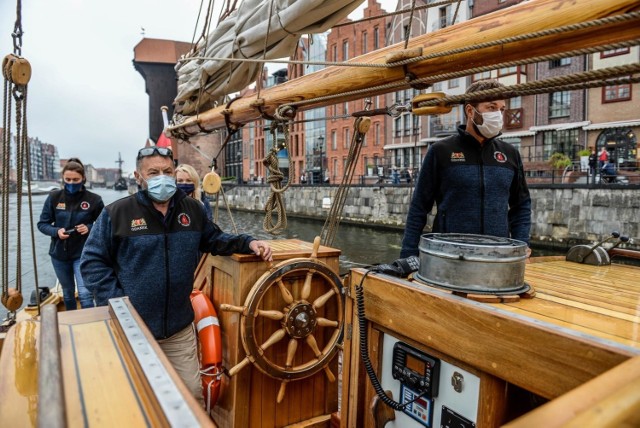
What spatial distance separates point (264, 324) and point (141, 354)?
4.90 ft

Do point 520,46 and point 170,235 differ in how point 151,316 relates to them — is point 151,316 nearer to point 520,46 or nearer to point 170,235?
point 170,235

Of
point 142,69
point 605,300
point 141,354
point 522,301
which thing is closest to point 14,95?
point 141,354

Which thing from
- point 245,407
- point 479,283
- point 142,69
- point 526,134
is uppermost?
point 142,69

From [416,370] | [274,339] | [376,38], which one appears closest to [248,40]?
[274,339]

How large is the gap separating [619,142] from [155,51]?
33.2 metres

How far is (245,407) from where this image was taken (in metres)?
2.69

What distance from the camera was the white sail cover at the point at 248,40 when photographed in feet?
9.25

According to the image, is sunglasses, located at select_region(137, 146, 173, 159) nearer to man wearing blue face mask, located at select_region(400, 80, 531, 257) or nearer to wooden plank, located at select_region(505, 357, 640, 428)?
man wearing blue face mask, located at select_region(400, 80, 531, 257)

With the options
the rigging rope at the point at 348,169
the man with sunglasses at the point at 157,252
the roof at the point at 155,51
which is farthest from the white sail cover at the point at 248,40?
the roof at the point at 155,51

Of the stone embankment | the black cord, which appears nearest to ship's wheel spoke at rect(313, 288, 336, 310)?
the black cord

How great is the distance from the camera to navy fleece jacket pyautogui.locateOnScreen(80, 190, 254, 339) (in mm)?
2346

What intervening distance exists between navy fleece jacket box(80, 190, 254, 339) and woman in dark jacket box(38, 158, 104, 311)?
208 centimetres

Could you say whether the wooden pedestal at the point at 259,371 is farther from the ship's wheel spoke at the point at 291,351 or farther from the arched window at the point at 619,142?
the arched window at the point at 619,142

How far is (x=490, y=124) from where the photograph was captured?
2502mm
